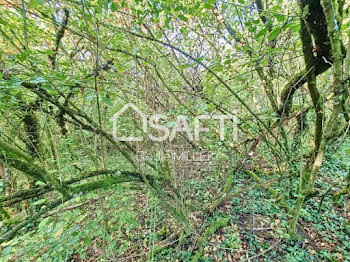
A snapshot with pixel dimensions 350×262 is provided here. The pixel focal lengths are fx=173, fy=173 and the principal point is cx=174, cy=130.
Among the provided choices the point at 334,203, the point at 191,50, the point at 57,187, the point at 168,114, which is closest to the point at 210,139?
the point at 168,114

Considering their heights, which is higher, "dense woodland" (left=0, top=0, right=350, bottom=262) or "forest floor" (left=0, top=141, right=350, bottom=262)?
"dense woodland" (left=0, top=0, right=350, bottom=262)

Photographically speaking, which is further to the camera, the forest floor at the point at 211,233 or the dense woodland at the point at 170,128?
the forest floor at the point at 211,233

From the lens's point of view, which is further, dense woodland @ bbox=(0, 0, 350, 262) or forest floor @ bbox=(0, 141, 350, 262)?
forest floor @ bbox=(0, 141, 350, 262)

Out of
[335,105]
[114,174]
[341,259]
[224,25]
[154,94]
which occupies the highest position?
[224,25]

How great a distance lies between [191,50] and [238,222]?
268cm

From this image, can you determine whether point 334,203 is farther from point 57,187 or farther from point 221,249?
point 57,187

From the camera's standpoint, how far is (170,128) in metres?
2.21

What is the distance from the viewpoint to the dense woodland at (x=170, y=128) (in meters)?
1.40

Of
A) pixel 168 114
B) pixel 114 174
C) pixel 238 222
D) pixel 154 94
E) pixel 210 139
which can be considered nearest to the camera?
pixel 114 174

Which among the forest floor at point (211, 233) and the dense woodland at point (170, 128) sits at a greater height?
the dense woodland at point (170, 128)

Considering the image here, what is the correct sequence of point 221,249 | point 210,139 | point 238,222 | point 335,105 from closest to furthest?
point 335,105 → point 221,249 → point 238,222 → point 210,139

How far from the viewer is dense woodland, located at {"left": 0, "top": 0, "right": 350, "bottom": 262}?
140 centimetres

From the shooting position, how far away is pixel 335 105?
147 centimetres

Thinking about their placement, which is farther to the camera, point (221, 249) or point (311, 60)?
point (221, 249)
